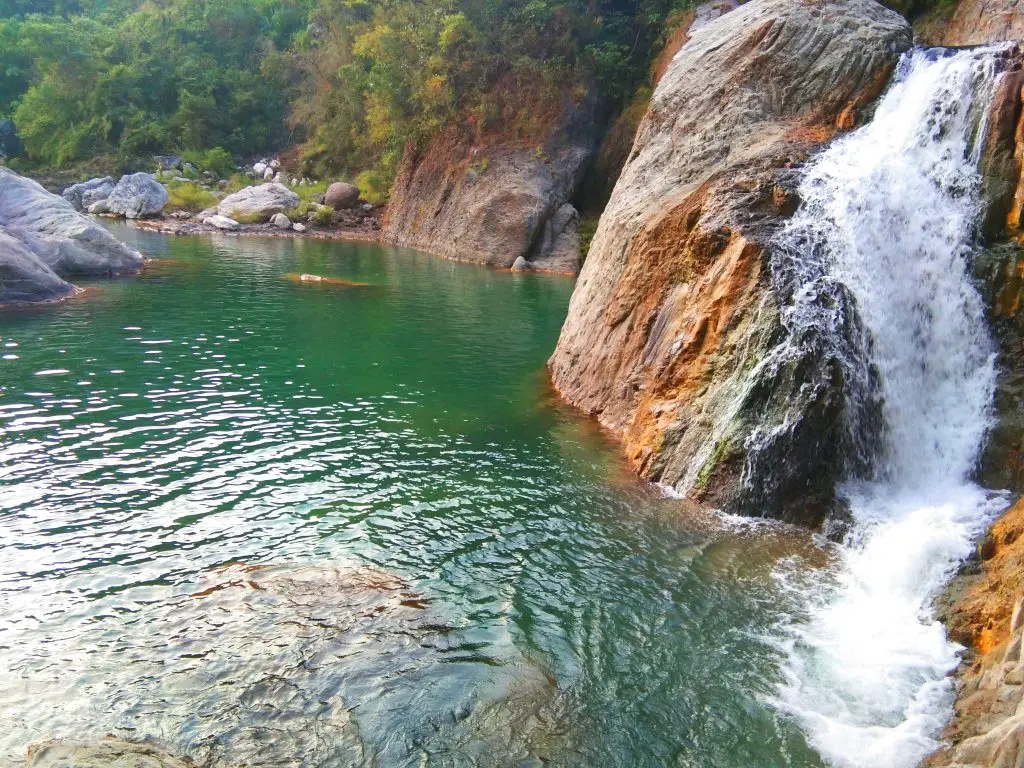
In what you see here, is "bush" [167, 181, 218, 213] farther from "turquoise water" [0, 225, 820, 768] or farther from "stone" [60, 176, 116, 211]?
"turquoise water" [0, 225, 820, 768]

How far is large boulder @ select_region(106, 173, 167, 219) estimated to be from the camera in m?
52.1

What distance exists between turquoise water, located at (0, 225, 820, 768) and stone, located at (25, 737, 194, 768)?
492mm

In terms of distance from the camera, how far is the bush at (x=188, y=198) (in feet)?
179

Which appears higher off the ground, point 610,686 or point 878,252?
point 878,252

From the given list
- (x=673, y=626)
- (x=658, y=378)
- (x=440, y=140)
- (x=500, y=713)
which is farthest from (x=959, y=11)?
(x=440, y=140)

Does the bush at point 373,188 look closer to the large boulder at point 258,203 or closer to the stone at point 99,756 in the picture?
the large boulder at point 258,203

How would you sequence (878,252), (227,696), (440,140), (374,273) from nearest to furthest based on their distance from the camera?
(227,696) < (878,252) < (374,273) < (440,140)

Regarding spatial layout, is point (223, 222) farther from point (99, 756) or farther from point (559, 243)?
point (99, 756)

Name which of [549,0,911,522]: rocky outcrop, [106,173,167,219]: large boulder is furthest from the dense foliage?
[549,0,911,522]: rocky outcrop

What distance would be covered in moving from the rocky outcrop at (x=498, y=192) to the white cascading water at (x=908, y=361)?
26.6 metres

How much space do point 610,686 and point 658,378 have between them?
7.17m

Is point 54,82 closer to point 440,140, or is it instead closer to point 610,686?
point 440,140

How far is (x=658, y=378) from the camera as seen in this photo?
13727 mm

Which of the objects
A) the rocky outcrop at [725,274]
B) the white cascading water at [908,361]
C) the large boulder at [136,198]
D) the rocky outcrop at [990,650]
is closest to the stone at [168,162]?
the large boulder at [136,198]
